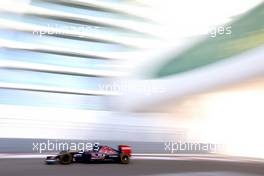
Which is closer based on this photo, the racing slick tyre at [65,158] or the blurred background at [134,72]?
the racing slick tyre at [65,158]

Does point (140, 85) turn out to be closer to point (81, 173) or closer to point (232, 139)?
point (232, 139)

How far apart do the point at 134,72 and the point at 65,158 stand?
38.6 feet

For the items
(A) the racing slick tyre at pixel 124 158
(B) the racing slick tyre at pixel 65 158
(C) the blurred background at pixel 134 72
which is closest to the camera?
(B) the racing slick tyre at pixel 65 158

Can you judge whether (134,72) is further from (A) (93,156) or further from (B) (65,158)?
(B) (65,158)

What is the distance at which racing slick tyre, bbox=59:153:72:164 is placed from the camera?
12.1 meters

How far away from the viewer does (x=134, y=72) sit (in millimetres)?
23453

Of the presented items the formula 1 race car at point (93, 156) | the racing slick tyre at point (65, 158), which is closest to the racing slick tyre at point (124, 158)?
the formula 1 race car at point (93, 156)

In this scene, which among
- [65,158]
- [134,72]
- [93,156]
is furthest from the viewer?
[134,72]

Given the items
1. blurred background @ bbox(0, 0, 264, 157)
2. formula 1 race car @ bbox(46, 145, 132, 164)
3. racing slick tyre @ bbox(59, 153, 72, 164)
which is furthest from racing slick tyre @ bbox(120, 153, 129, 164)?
blurred background @ bbox(0, 0, 264, 157)

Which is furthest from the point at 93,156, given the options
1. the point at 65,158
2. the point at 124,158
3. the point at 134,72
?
the point at 134,72

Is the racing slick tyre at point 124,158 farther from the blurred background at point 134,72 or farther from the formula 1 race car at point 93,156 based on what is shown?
the blurred background at point 134,72

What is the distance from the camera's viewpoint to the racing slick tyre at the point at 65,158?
12115 mm

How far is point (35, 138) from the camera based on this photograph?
63.4 feet

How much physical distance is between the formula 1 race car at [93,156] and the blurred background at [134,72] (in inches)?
266
